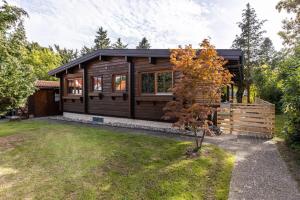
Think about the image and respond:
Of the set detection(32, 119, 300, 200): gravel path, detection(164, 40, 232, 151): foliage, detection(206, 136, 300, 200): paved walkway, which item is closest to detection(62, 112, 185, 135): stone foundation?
detection(32, 119, 300, 200): gravel path

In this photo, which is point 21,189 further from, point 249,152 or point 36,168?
point 249,152

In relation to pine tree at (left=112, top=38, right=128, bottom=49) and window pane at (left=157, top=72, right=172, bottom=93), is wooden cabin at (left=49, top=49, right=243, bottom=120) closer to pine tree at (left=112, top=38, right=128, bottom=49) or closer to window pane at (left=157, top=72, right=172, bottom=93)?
window pane at (left=157, top=72, right=172, bottom=93)

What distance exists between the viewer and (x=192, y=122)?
6.13 m

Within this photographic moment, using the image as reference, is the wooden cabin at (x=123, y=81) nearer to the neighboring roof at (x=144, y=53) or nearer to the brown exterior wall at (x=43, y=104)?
the neighboring roof at (x=144, y=53)

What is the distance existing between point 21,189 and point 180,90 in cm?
455

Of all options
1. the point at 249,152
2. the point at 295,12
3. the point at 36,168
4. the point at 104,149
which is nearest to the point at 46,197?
the point at 36,168

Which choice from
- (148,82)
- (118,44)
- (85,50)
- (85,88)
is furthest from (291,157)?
(85,50)

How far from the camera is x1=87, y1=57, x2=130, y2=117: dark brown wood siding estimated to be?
442 inches

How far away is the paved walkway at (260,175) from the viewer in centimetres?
390

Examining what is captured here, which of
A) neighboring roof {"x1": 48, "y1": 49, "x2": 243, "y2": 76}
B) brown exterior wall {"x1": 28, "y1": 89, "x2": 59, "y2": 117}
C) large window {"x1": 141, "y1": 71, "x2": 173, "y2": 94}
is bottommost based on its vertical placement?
brown exterior wall {"x1": 28, "y1": 89, "x2": 59, "y2": 117}

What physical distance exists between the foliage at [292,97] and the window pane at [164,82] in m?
4.46

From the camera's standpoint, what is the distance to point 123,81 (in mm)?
11438

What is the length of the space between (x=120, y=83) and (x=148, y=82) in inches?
80.4

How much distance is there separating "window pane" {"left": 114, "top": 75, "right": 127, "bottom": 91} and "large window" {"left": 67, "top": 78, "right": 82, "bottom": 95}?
383 centimetres
